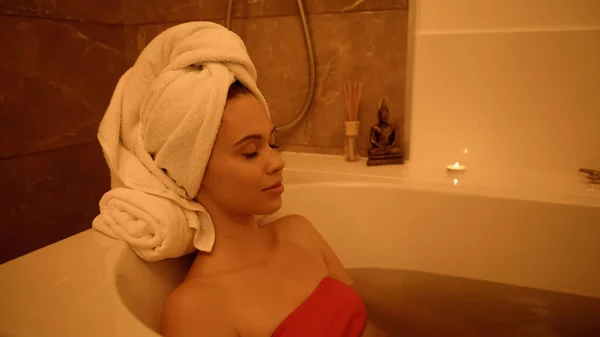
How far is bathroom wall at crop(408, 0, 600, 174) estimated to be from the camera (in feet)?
4.03

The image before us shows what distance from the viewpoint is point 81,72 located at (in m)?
1.58

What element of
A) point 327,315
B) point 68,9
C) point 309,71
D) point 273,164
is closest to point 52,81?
point 68,9

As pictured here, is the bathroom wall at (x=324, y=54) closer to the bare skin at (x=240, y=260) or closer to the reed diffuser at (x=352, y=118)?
the reed diffuser at (x=352, y=118)

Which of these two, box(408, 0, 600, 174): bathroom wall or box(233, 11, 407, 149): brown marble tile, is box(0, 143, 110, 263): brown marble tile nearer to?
box(233, 11, 407, 149): brown marble tile

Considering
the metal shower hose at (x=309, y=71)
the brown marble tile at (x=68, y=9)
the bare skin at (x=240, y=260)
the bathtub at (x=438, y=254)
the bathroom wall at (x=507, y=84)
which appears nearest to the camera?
the bare skin at (x=240, y=260)

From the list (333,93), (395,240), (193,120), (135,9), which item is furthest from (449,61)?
(135,9)

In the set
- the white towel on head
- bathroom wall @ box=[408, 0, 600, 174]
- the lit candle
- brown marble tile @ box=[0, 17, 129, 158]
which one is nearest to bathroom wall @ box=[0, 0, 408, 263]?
brown marble tile @ box=[0, 17, 129, 158]

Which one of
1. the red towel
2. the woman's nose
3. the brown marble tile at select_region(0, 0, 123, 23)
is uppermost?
the brown marble tile at select_region(0, 0, 123, 23)

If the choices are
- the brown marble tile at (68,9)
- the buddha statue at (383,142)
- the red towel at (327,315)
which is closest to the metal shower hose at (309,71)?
the buddha statue at (383,142)

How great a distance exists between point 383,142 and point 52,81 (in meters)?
1.01

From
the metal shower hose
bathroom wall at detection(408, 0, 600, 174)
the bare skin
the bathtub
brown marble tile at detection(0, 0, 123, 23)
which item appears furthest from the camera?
the metal shower hose

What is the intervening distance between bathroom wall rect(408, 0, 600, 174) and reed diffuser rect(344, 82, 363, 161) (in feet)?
0.53

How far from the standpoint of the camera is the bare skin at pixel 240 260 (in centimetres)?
70

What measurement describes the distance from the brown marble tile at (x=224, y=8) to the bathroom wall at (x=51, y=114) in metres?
0.09
